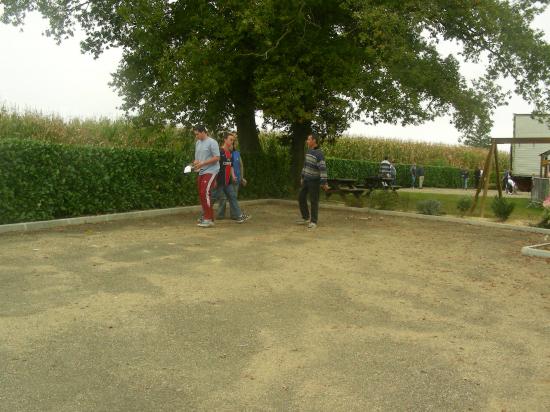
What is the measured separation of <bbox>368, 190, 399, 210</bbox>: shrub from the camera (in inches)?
630

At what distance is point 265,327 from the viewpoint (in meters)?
5.17

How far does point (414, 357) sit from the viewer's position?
4512 mm

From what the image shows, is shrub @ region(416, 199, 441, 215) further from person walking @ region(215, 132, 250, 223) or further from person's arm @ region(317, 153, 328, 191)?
person walking @ region(215, 132, 250, 223)

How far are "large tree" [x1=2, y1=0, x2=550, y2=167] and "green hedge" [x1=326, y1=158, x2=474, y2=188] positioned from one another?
41.1ft

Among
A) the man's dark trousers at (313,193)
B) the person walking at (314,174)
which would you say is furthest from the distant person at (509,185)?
the person walking at (314,174)

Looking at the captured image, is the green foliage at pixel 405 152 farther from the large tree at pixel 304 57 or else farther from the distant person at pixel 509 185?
the large tree at pixel 304 57

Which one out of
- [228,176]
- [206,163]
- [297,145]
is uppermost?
[297,145]

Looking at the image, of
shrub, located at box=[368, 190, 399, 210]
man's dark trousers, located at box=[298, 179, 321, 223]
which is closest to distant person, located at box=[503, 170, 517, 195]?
shrub, located at box=[368, 190, 399, 210]

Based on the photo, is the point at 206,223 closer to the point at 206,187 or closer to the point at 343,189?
the point at 206,187

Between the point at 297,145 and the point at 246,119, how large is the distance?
80.3 inches

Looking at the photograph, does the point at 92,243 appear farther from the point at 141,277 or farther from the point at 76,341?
the point at 76,341

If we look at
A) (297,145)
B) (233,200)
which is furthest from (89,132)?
(233,200)

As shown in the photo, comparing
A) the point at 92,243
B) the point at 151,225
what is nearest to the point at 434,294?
the point at 92,243

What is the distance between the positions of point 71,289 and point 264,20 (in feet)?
34.2
